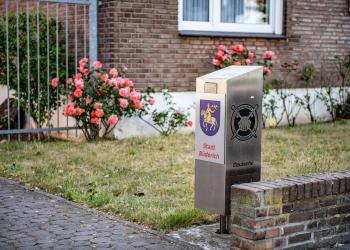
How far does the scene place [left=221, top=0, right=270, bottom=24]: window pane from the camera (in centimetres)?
1203

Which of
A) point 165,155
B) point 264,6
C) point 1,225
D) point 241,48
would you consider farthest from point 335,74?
point 1,225

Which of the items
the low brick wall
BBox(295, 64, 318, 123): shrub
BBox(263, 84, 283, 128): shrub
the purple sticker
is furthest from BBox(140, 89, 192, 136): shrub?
the low brick wall

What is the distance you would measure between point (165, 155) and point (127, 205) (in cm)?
271

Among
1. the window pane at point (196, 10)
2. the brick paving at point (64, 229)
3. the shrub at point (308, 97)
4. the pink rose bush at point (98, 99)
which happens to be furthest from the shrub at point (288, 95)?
the brick paving at point (64, 229)

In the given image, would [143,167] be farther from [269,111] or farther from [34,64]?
[269,111]

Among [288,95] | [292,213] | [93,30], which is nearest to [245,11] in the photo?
[288,95]

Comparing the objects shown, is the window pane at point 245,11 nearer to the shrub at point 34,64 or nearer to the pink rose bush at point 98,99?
the pink rose bush at point 98,99

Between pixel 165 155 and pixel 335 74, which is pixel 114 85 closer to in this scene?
pixel 165 155

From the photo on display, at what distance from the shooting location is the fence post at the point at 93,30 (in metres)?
10.5

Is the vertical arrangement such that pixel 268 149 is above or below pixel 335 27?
below

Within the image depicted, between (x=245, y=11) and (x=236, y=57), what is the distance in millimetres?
1294

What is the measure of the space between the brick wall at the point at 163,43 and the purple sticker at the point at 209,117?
17.7 ft

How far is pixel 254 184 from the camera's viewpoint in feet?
15.9

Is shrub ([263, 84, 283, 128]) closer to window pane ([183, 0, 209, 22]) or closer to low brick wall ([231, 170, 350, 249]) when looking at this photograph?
window pane ([183, 0, 209, 22])
